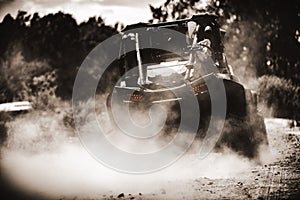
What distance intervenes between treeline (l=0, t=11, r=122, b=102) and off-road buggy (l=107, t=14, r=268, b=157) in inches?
47.3

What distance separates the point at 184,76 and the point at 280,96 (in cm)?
453

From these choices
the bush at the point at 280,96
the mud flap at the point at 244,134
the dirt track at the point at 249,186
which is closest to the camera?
the dirt track at the point at 249,186

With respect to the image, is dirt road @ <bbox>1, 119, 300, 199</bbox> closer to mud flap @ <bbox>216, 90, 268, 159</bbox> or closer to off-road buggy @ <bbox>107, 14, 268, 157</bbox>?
mud flap @ <bbox>216, 90, 268, 159</bbox>

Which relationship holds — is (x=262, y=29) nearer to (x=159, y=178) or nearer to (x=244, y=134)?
(x=244, y=134)

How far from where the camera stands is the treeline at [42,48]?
24.8 feet

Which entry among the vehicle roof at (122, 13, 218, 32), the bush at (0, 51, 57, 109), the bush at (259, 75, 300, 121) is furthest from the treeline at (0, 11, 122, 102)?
the bush at (259, 75, 300, 121)

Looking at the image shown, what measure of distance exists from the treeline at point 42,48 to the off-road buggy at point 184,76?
120 cm

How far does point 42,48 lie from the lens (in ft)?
26.4

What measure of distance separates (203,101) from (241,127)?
704 mm

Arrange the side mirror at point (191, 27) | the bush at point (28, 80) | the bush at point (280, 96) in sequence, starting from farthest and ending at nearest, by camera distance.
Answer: the bush at point (280, 96) → the bush at point (28, 80) → the side mirror at point (191, 27)

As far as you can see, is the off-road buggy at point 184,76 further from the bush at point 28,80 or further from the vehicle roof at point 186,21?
the bush at point 28,80

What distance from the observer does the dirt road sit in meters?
4.50

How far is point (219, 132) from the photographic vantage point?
5.51 meters

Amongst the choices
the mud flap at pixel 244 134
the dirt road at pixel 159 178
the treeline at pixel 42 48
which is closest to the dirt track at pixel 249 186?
the dirt road at pixel 159 178
